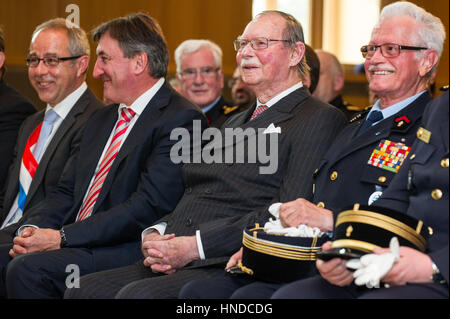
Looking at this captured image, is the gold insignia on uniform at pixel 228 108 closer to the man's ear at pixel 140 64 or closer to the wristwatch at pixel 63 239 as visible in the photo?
the man's ear at pixel 140 64

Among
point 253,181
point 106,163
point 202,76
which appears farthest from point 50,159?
point 202,76

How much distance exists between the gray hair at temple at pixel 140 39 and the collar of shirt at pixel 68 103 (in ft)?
1.78

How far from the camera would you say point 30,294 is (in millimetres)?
2760

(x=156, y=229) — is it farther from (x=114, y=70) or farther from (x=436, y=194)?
(x=436, y=194)

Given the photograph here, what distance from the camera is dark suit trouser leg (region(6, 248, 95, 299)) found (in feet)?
9.05

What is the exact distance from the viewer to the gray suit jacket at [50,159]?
3.46 metres

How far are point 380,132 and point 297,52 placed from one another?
2.10 ft

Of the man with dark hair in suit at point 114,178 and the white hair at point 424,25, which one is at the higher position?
the white hair at point 424,25

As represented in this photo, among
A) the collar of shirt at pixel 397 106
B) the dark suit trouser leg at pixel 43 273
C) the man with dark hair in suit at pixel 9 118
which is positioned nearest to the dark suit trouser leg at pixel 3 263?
the dark suit trouser leg at pixel 43 273

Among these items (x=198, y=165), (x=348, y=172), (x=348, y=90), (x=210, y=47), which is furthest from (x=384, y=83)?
(x=348, y=90)

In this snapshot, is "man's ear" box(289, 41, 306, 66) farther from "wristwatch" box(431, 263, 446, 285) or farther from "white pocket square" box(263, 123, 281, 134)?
"wristwatch" box(431, 263, 446, 285)

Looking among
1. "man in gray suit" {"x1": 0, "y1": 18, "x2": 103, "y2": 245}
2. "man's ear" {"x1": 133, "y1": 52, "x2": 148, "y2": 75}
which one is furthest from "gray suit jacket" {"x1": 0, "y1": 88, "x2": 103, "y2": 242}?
"man's ear" {"x1": 133, "y1": 52, "x2": 148, "y2": 75}

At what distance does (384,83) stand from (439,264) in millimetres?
844
